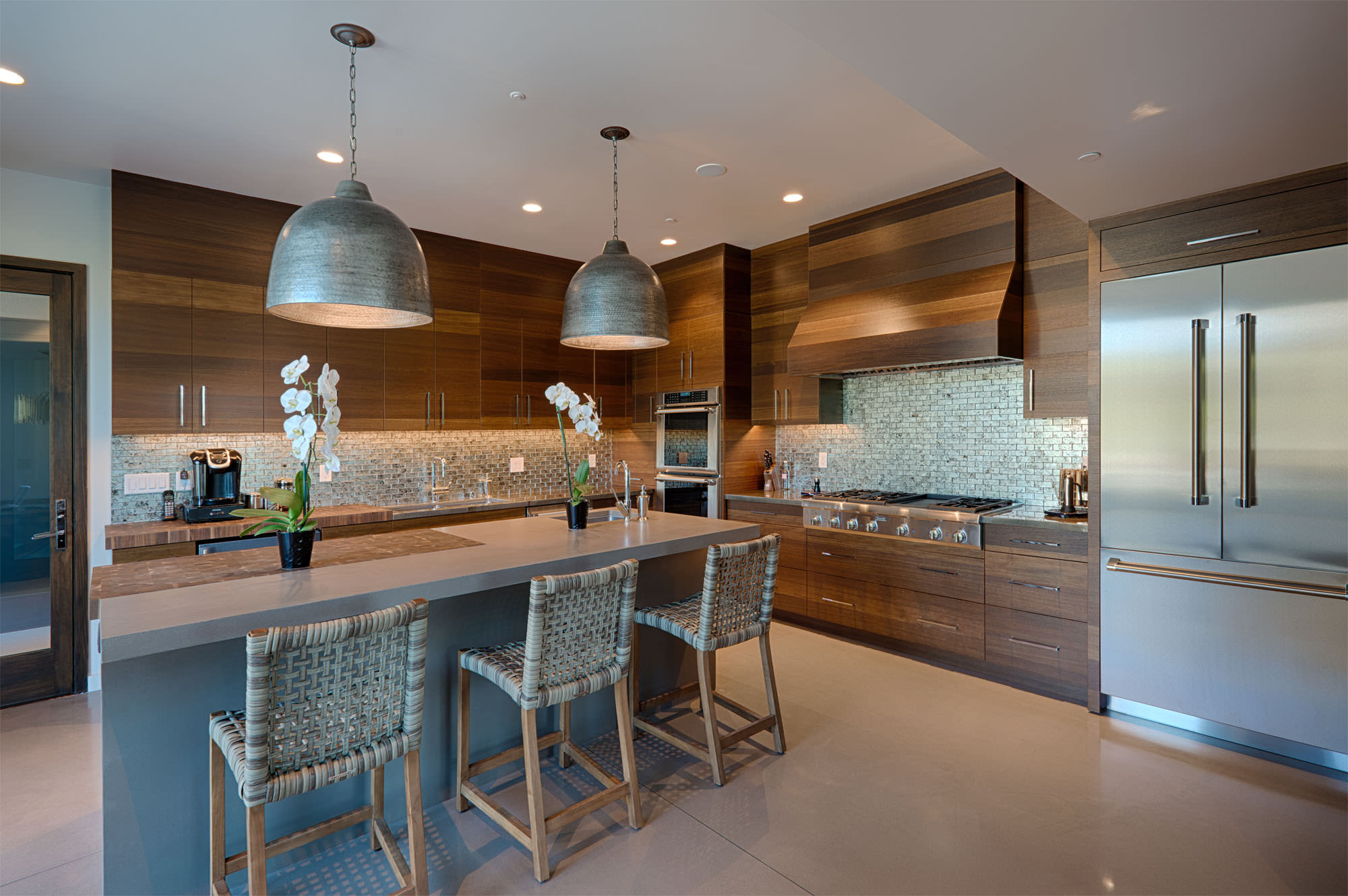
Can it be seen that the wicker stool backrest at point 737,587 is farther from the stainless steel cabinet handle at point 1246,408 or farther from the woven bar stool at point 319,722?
the stainless steel cabinet handle at point 1246,408

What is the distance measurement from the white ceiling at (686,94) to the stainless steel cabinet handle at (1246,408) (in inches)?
23.9

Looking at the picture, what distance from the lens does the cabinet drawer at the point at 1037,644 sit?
3307 mm

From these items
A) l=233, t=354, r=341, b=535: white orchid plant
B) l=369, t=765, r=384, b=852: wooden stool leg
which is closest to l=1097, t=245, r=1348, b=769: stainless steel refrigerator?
l=369, t=765, r=384, b=852: wooden stool leg

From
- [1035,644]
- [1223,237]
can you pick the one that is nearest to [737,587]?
[1035,644]

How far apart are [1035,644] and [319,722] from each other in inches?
129

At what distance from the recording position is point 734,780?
260cm

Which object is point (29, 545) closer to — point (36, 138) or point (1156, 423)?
point (36, 138)

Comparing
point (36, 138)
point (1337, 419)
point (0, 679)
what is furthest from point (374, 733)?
point (1337, 419)

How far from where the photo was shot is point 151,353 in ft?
12.1

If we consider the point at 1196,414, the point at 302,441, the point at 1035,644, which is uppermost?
the point at 1196,414

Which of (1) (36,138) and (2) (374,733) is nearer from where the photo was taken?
(2) (374,733)

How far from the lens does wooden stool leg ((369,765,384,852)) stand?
6.88 feet

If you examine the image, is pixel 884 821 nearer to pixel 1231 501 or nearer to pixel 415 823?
pixel 415 823

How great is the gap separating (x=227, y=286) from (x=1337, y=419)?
5.45 m
